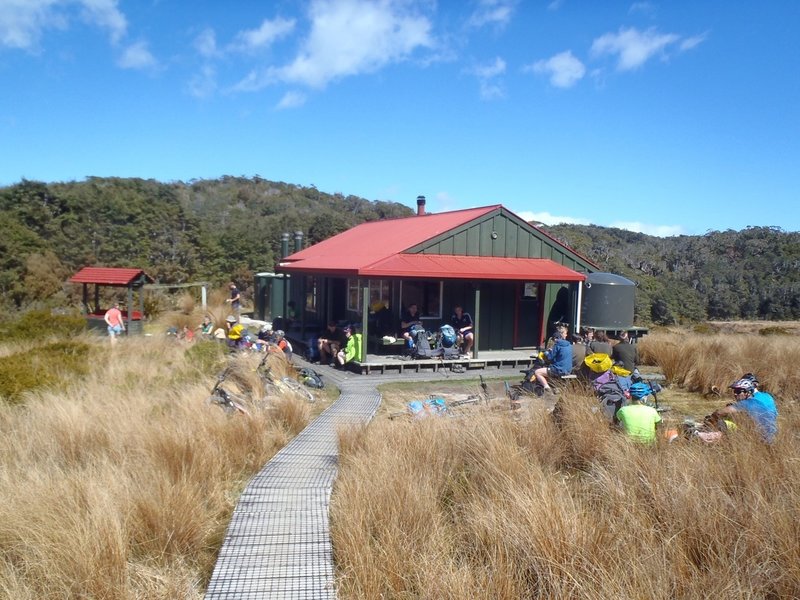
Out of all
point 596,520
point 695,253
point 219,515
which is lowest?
point 219,515

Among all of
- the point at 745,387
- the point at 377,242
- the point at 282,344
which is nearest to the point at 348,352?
the point at 282,344

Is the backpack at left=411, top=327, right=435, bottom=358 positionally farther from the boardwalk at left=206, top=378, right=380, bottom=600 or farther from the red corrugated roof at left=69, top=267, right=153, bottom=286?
the red corrugated roof at left=69, top=267, right=153, bottom=286

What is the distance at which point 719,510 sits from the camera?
4.02m

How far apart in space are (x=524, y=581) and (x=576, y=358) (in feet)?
24.4

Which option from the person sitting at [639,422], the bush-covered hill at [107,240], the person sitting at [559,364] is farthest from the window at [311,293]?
the person sitting at [639,422]

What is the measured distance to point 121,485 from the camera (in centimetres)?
487

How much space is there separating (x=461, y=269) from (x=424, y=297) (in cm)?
→ 159

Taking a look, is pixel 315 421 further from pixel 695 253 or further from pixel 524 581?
pixel 695 253

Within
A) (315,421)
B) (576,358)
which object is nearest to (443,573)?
(315,421)

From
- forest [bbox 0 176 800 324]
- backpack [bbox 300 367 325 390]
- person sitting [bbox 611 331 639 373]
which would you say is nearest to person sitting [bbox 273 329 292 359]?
backpack [bbox 300 367 325 390]

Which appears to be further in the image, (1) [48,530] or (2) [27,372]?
(2) [27,372]

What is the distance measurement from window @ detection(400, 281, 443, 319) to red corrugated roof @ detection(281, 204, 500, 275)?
3.35 ft

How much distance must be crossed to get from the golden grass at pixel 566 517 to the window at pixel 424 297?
8731 millimetres

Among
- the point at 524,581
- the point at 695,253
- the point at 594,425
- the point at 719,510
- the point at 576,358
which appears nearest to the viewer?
the point at 524,581
